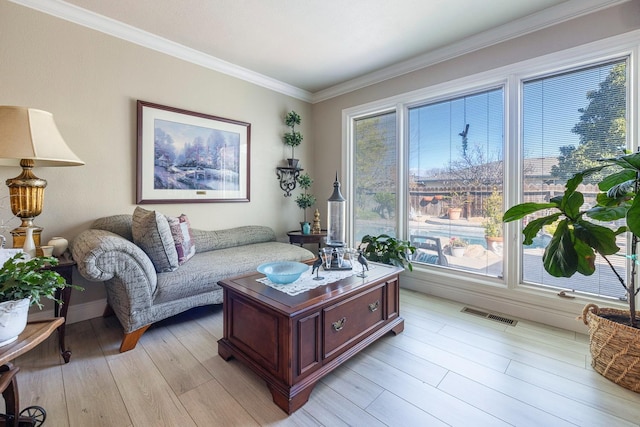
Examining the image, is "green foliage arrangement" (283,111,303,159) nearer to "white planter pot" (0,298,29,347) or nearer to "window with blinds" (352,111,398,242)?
"window with blinds" (352,111,398,242)

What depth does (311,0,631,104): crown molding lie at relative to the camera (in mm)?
2190

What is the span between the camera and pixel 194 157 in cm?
304

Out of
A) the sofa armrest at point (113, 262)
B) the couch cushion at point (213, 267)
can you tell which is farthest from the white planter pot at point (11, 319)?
the couch cushion at point (213, 267)

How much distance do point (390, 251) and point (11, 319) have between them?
2741 mm

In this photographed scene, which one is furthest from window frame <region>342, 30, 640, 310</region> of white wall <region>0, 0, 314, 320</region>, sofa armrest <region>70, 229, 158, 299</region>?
sofa armrest <region>70, 229, 158, 299</region>

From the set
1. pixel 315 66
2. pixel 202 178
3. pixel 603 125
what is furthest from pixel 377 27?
pixel 202 178

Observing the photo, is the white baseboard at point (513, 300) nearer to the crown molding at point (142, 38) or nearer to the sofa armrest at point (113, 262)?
the sofa armrest at point (113, 262)

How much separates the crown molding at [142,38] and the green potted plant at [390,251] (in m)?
2.44

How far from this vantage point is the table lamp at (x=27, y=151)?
5.62 feet

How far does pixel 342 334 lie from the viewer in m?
1.74

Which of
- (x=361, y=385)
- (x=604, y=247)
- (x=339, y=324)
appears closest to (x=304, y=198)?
(x=339, y=324)

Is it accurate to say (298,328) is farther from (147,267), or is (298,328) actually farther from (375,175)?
(375,175)

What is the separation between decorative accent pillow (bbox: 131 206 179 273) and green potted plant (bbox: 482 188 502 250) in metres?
2.87

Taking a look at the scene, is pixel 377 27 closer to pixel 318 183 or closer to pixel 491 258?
pixel 318 183
